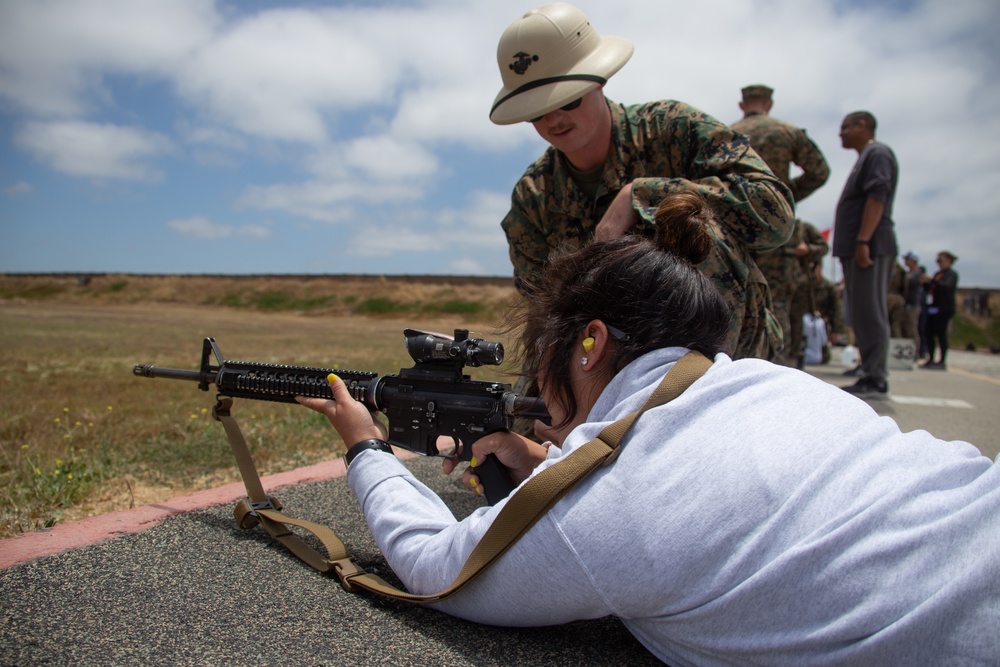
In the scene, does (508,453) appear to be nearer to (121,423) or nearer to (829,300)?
(121,423)

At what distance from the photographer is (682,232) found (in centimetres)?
184

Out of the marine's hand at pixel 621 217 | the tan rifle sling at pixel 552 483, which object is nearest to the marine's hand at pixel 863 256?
the marine's hand at pixel 621 217

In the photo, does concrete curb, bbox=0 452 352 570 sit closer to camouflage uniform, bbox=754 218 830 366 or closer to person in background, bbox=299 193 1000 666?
person in background, bbox=299 193 1000 666

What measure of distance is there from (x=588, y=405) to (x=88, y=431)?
14.3 feet

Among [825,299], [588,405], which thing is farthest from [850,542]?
[825,299]

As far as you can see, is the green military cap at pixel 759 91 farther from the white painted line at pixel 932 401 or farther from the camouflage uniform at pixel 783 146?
the white painted line at pixel 932 401

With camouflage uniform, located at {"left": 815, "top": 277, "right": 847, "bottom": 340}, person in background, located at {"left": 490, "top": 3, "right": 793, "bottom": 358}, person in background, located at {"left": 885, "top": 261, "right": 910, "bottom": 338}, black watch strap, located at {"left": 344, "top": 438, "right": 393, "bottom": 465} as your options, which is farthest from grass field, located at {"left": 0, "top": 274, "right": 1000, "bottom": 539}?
person in background, located at {"left": 885, "top": 261, "right": 910, "bottom": 338}

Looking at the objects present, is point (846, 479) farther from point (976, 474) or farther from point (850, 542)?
point (976, 474)

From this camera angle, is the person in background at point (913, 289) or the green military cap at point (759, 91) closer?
the green military cap at point (759, 91)

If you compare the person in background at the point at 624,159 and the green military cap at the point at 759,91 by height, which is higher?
the green military cap at the point at 759,91

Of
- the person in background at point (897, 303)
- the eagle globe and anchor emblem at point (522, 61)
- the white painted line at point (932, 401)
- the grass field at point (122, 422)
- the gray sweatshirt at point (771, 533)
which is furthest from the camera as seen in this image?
the person in background at point (897, 303)

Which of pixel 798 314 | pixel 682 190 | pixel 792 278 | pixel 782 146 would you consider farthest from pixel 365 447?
pixel 798 314

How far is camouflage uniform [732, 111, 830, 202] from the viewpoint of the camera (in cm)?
533

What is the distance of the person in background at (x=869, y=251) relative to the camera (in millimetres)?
5781
